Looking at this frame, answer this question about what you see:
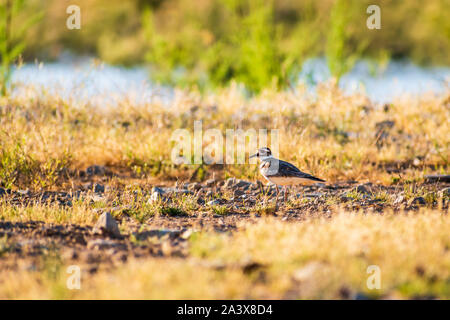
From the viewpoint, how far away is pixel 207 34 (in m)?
16.0

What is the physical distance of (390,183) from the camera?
22.4 feet

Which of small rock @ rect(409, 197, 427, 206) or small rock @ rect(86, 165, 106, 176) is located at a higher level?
small rock @ rect(86, 165, 106, 176)

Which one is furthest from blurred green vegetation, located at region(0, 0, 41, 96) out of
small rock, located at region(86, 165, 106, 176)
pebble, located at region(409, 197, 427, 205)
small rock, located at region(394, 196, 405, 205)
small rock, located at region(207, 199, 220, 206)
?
pebble, located at region(409, 197, 427, 205)

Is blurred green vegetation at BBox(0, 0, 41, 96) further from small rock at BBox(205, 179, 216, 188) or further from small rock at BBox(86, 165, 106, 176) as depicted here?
small rock at BBox(205, 179, 216, 188)

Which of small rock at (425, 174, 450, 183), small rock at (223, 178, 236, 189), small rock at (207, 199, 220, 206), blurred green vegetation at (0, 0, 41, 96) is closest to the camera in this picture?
small rock at (207, 199, 220, 206)

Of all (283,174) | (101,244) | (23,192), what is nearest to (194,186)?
(283,174)

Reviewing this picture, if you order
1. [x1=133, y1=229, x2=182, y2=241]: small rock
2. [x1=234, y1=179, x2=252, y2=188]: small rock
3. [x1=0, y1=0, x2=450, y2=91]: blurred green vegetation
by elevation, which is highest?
[x1=0, y1=0, x2=450, y2=91]: blurred green vegetation

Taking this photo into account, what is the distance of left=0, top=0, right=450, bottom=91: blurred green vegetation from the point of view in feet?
45.5

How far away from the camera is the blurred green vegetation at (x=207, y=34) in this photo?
1388 cm

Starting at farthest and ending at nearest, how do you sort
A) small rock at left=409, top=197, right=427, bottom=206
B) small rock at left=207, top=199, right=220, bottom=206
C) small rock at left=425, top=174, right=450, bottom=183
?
1. small rock at left=425, top=174, right=450, bottom=183
2. small rock at left=207, top=199, right=220, bottom=206
3. small rock at left=409, top=197, right=427, bottom=206
